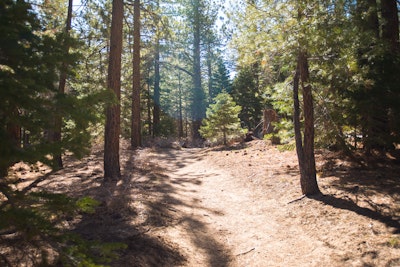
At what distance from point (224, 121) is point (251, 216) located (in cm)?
1100

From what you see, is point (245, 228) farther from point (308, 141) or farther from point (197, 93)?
point (197, 93)

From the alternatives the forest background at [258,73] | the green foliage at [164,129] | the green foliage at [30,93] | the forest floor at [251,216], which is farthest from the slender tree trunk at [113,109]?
the green foliage at [164,129]

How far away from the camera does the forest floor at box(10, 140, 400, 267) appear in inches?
189

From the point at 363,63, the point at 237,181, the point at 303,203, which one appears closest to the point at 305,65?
the point at 363,63

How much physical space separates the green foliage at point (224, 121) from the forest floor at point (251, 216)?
7.68m

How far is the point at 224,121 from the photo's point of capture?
17.5m

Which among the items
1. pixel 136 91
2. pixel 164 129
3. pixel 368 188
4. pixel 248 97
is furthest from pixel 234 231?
pixel 248 97

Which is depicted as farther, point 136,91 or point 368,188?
point 136,91

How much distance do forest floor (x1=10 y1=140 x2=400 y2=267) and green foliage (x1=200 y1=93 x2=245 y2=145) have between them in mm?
7675

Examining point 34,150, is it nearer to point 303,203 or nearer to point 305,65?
point 303,203

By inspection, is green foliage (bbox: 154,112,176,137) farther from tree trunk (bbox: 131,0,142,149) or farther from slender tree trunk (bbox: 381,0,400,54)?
slender tree trunk (bbox: 381,0,400,54)

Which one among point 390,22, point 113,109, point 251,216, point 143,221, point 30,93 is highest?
point 390,22

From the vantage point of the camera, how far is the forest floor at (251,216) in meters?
4.80

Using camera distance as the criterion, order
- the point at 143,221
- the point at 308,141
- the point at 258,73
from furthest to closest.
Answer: the point at 258,73
the point at 308,141
the point at 143,221
